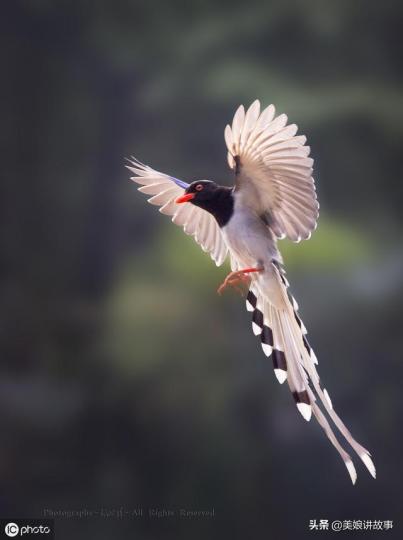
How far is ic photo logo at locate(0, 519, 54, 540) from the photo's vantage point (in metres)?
1.91

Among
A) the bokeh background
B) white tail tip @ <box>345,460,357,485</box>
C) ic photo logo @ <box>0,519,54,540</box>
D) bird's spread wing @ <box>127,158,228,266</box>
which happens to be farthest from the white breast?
ic photo logo @ <box>0,519,54,540</box>

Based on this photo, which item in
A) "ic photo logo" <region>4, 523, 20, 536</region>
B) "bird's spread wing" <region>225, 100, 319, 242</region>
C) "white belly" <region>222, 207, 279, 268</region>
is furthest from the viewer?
"ic photo logo" <region>4, 523, 20, 536</region>

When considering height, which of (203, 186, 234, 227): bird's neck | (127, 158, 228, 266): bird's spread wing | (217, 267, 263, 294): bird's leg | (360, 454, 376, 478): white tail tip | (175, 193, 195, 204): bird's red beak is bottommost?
(360, 454, 376, 478): white tail tip

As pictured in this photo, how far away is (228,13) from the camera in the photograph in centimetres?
208

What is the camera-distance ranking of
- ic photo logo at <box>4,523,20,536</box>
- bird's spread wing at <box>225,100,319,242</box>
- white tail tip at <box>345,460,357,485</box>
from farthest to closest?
ic photo logo at <box>4,523,20,536</box> < white tail tip at <box>345,460,357,485</box> < bird's spread wing at <box>225,100,319,242</box>

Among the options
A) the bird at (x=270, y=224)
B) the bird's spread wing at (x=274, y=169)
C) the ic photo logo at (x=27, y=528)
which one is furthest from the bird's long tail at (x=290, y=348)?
the ic photo logo at (x=27, y=528)

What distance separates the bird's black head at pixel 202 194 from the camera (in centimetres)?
168

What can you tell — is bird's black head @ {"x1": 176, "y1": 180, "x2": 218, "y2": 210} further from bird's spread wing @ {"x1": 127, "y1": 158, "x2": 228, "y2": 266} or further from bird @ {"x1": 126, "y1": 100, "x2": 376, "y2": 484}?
bird's spread wing @ {"x1": 127, "y1": 158, "x2": 228, "y2": 266}

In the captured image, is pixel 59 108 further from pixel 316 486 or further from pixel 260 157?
pixel 316 486

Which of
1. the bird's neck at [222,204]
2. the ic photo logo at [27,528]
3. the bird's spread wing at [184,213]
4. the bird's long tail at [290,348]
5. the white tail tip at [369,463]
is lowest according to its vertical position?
the ic photo logo at [27,528]

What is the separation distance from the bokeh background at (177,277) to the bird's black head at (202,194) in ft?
0.98

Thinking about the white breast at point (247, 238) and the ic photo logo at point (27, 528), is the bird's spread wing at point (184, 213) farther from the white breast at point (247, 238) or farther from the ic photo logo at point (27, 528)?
the ic photo logo at point (27, 528)

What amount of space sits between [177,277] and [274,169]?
0.50 m

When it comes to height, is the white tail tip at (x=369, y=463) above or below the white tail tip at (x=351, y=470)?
above
